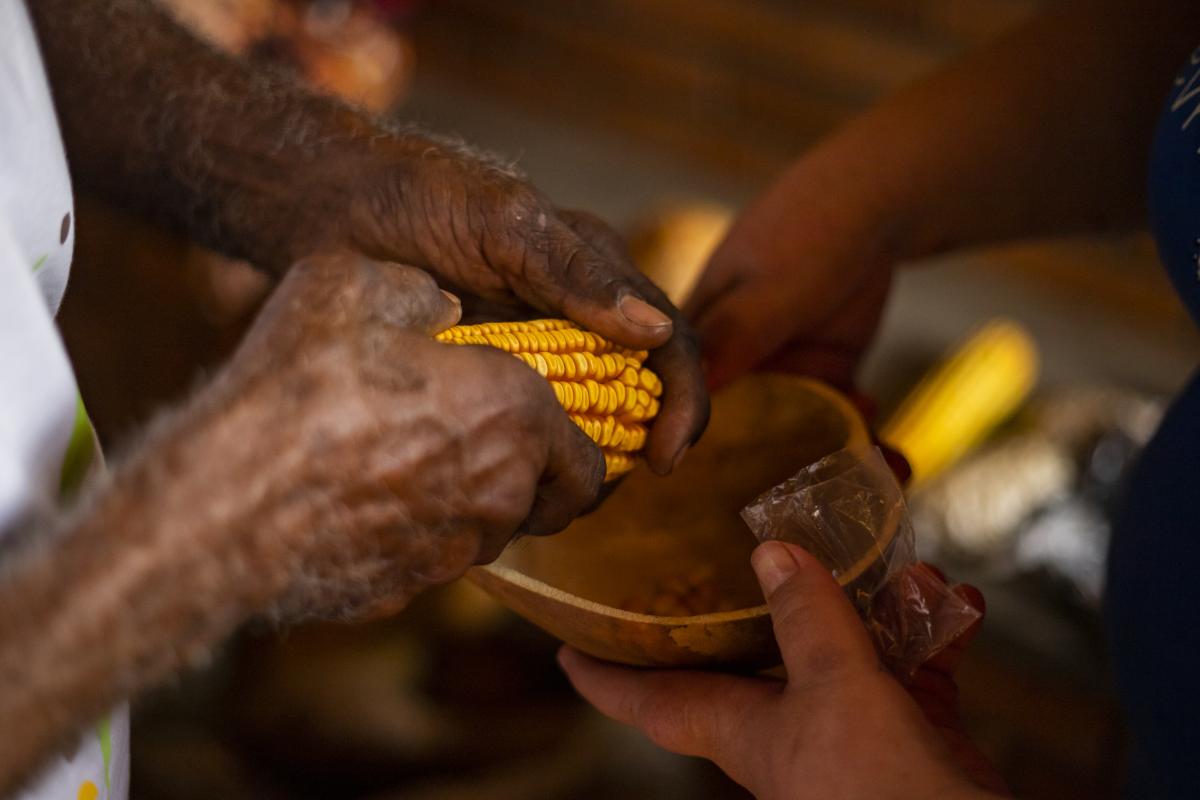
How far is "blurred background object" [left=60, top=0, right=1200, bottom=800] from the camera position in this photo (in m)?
1.78

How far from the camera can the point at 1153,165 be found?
0.94m

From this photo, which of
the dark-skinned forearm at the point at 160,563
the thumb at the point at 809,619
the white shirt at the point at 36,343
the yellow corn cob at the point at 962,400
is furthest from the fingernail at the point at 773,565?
the yellow corn cob at the point at 962,400

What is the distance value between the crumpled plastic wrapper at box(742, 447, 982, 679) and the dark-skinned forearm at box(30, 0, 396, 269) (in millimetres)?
498

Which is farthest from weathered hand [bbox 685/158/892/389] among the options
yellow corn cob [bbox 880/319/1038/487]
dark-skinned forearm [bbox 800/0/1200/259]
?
yellow corn cob [bbox 880/319/1038/487]

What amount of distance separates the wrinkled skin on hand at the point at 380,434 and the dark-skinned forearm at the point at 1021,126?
673mm

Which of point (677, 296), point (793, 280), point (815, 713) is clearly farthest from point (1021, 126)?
point (815, 713)

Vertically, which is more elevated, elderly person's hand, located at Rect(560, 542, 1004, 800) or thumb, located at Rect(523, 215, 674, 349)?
thumb, located at Rect(523, 215, 674, 349)

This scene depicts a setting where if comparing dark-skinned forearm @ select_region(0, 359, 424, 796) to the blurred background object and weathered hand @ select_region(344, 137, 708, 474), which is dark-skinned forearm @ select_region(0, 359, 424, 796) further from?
the blurred background object

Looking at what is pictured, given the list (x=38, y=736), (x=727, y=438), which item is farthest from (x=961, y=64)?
(x=38, y=736)

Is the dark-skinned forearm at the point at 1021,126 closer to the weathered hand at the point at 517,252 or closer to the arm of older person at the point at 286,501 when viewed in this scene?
A: the weathered hand at the point at 517,252

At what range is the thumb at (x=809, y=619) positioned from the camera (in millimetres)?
721

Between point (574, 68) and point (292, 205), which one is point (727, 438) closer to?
point (292, 205)

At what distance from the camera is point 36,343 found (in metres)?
0.65

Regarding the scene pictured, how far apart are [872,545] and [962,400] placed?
153 centimetres
